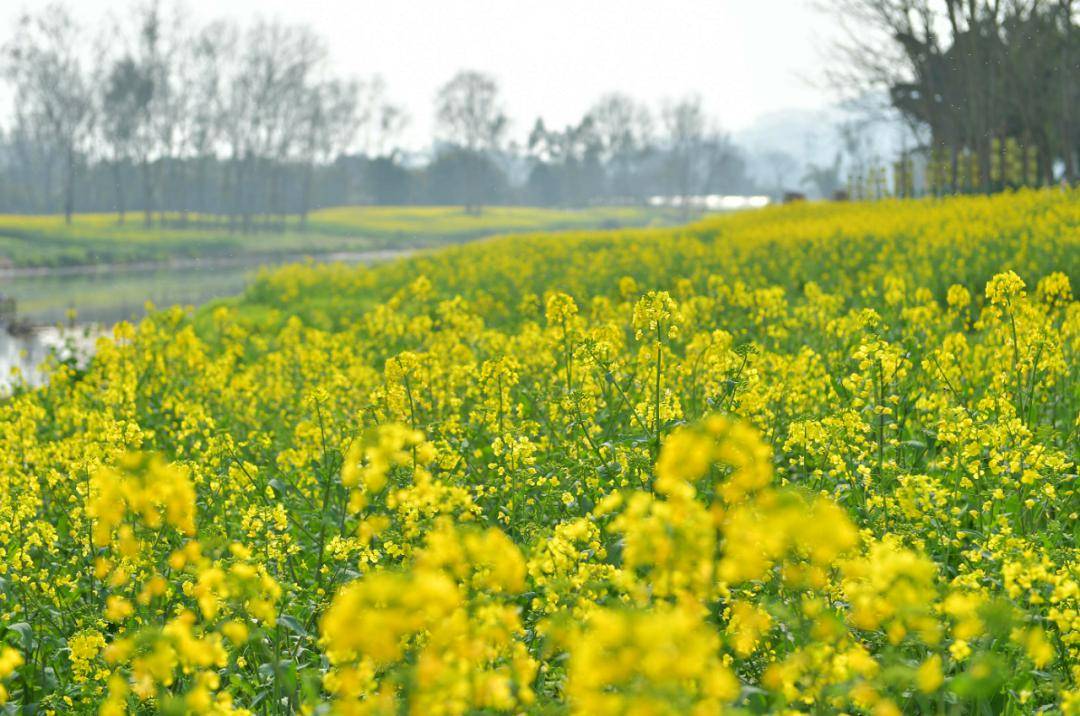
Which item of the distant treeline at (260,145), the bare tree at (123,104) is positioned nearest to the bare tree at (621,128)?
the distant treeline at (260,145)

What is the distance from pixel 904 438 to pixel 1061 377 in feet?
4.13

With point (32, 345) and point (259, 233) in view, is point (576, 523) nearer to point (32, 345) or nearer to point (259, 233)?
point (32, 345)

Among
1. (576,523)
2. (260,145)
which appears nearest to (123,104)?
(260,145)

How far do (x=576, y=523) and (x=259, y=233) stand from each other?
64885 mm

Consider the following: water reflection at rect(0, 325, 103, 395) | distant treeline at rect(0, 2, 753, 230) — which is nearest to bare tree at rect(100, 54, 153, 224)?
distant treeline at rect(0, 2, 753, 230)

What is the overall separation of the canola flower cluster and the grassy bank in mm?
39101

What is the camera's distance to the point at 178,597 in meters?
3.87

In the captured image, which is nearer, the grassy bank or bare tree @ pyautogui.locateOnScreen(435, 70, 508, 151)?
the grassy bank

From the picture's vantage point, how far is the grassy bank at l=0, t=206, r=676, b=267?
4550 centimetres

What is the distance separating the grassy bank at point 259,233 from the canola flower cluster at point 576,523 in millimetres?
39101

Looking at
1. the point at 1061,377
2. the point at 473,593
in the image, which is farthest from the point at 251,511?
the point at 1061,377

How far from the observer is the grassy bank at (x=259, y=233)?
149 ft

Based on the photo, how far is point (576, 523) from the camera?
2.76 m

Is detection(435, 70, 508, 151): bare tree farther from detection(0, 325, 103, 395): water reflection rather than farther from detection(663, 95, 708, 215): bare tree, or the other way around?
detection(0, 325, 103, 395): water reflection
